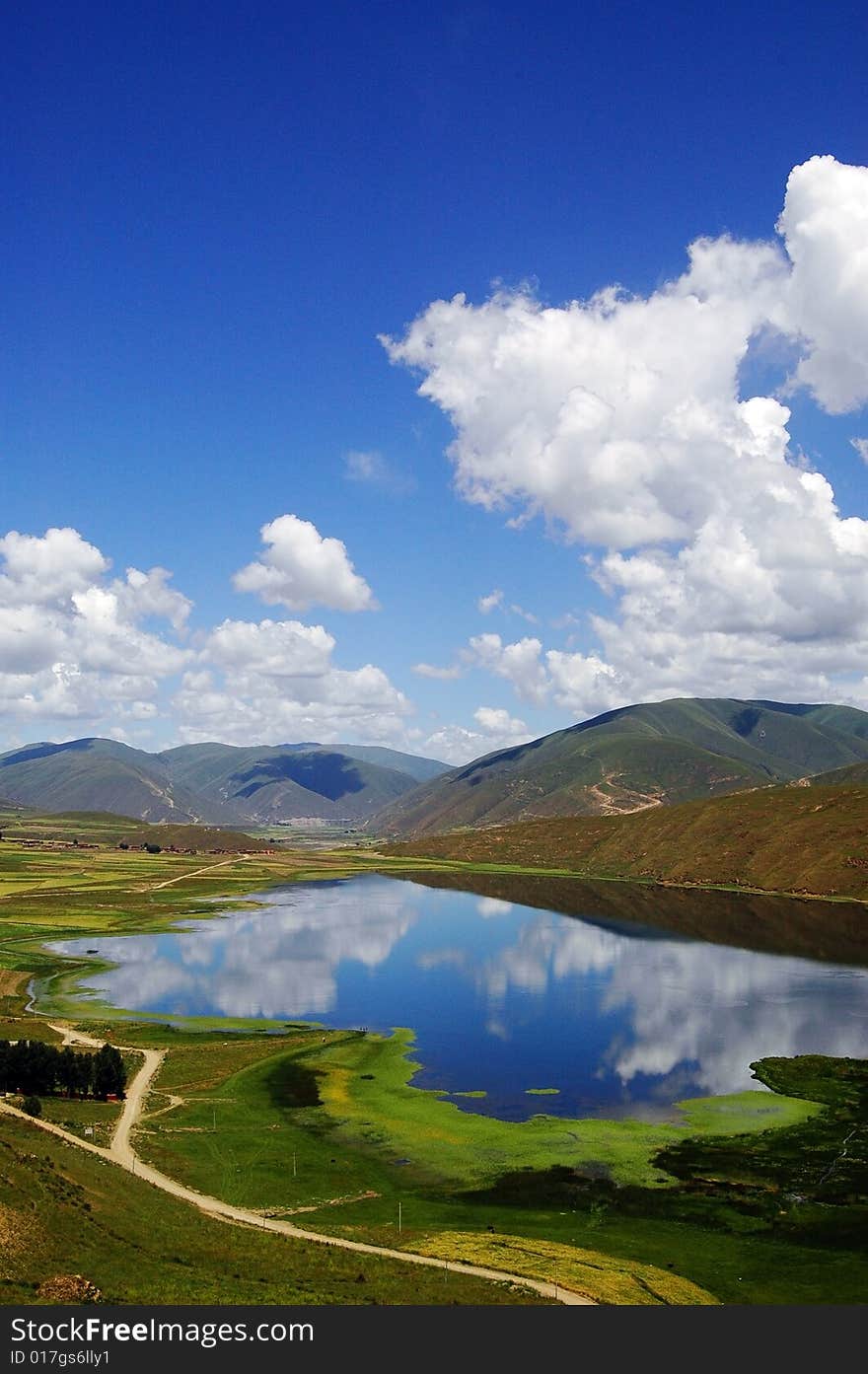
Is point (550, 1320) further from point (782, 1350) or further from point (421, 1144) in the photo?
point (421, 1144)

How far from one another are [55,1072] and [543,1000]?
77358mm

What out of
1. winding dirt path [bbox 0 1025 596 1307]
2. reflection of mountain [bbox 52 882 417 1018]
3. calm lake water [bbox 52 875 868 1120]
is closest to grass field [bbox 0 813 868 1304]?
winding dirt path [bbox 0 1025 596 1307]

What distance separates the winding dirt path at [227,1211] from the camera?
4488cm

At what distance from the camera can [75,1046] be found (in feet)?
333

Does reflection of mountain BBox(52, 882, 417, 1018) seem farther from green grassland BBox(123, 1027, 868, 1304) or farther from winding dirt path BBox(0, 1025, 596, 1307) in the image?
winding dirt path BBox(0, 1025, 596, 1307)

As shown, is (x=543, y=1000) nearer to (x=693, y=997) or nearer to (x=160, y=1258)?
(x=693, y=997)

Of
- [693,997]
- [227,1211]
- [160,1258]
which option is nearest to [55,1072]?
[227,1211]

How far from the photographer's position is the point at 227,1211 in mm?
56625

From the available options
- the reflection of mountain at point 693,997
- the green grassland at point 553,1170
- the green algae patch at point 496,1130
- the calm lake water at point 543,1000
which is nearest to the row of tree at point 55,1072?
the green grassland at point 553,1170

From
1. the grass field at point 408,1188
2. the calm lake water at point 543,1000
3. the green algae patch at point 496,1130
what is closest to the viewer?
the grass field at point 408,1188

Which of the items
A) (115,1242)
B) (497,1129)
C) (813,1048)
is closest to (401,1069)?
(497,1129)

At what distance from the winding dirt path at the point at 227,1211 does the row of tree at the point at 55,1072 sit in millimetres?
3010

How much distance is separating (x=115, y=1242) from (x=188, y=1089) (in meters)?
47.2

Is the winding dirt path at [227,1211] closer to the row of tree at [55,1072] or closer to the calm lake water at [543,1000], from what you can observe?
the row of tree at [55,1072]
